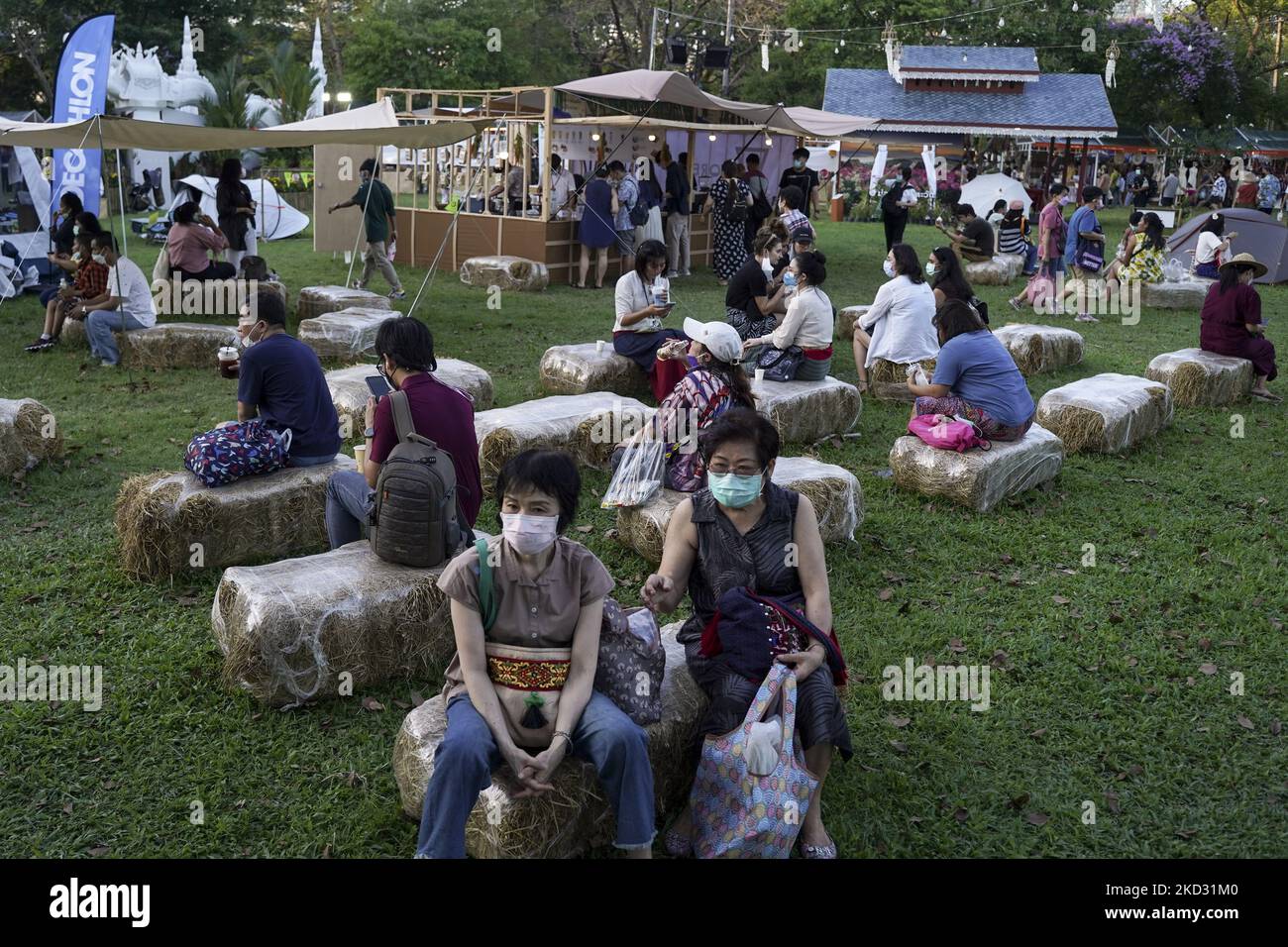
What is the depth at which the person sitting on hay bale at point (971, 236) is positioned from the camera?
1702 cm

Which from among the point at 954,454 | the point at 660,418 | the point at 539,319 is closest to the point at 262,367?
the point at 660,418

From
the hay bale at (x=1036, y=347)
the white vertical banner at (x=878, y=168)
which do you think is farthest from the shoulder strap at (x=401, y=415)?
the white vertical banner at (x=878, y=168)

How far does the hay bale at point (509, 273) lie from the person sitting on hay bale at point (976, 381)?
367 inches

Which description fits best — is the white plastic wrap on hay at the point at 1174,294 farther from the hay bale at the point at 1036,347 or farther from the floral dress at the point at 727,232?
the floral dress at the point at 727,232

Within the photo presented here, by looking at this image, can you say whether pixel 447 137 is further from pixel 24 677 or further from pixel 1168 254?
pixel 1168 254

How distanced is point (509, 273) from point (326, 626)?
→ 11918 mm

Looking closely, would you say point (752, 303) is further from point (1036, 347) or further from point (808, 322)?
point (1036, 347)

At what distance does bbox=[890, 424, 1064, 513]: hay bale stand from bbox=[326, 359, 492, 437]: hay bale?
338cm

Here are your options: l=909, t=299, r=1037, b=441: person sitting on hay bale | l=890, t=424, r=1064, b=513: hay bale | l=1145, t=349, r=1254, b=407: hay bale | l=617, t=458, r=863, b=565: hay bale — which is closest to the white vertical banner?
l=1145, t=349, r=1254, b=407: hay bale

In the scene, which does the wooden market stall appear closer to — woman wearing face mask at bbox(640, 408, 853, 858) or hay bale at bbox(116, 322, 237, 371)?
hay bale at bbox(116, 322, 237, 371)

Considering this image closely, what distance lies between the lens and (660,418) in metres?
6.39

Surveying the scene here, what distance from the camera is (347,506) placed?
18.6 feet

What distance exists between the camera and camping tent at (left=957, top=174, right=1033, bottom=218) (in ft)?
92.5

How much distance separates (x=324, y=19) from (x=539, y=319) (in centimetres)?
3813
